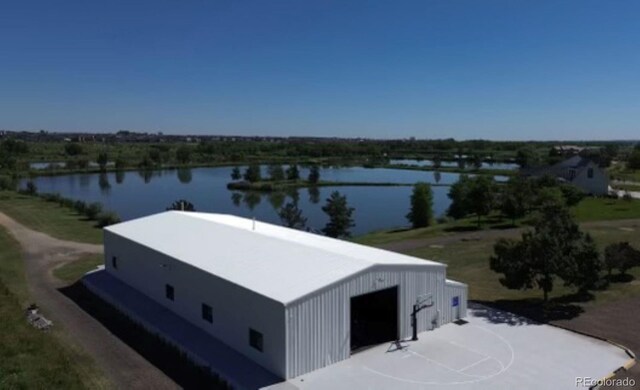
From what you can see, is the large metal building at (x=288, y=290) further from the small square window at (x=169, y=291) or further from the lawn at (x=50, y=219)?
the lawn at (x=50, y=219)

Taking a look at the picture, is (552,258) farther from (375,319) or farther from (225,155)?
(225,155)

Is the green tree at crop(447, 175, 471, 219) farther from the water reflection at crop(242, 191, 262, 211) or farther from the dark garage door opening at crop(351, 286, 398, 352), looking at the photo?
the dark garage door opening at crop(351, 286, 398, 352)

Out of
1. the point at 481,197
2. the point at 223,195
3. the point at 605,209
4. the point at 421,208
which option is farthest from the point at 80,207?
the point at 605,209

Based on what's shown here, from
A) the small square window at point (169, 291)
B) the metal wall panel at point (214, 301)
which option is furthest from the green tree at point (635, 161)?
the small square window at point (169, 291)

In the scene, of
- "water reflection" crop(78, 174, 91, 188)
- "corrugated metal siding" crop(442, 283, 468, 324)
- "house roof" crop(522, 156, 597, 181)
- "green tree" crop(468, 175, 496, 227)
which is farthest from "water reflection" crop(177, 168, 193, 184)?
"corrugated metal siding" crop(442, 283, 468, 324)

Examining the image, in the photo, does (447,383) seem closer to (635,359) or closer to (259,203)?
(635,359)
